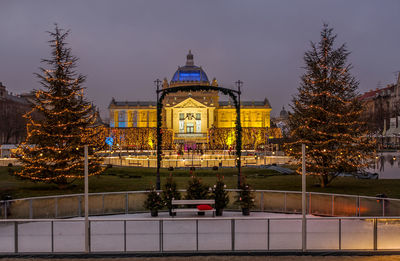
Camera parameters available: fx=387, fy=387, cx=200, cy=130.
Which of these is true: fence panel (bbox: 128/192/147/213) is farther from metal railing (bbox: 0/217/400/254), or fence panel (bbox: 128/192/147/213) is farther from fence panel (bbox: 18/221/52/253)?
fence panel (bbox: 18/221/52/253)

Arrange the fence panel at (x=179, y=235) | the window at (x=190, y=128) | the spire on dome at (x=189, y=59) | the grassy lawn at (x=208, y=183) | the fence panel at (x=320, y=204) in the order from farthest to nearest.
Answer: the spire on dome at (x=189, y=59)
the window at (x=190, y=128)
the grassy lawn at (x=208, y=183)
the fence panel at (x=320, y=204)
the fence panel at (x=179, y=235)

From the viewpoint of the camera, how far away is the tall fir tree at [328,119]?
28719mm

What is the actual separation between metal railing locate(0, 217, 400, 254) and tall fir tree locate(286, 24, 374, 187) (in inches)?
652

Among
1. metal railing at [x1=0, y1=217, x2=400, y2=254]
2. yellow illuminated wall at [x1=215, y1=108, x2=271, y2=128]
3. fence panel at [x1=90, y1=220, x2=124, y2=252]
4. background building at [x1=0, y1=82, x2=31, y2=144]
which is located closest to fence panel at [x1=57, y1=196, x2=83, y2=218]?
metal railing at [x1=0, y1=217, x2=400, y2=254]

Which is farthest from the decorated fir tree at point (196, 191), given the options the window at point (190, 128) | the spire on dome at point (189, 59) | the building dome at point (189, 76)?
the spire on dome at point (189, 59)

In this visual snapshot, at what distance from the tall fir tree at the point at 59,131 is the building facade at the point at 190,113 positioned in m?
93.7

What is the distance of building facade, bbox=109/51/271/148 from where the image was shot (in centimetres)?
13412

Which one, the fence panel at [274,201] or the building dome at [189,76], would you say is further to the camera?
the building dome at [189,76]

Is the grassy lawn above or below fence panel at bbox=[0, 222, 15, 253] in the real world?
below

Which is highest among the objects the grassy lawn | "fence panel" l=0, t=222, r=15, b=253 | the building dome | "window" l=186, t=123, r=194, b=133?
the building dome

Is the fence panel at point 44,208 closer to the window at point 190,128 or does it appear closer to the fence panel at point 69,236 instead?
the fence panel at point 69,236

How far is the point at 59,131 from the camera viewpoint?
28562 mm

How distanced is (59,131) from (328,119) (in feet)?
66.3

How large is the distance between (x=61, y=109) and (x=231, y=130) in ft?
254
